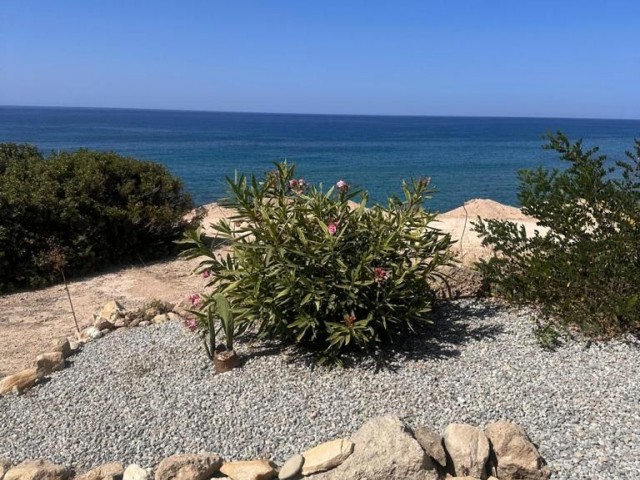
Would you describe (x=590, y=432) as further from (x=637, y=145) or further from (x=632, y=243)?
(x=637, y=145)

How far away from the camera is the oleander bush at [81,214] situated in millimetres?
9469

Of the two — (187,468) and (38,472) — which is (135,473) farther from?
(38,472)

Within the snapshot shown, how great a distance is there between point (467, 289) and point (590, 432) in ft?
8.05

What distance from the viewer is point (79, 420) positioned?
173 inches

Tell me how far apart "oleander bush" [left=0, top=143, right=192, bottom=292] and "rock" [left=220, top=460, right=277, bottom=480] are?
19.6ft

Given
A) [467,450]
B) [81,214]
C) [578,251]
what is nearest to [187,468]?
[467,450]

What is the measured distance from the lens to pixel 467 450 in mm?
3479

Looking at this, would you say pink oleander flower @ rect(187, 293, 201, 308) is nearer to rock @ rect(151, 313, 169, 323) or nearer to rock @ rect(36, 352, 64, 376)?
rock @ rect(151, 313, 169, 323)

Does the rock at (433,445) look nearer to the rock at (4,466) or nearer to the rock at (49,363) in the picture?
the rock at (4,466)

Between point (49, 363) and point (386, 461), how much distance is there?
3286 mm

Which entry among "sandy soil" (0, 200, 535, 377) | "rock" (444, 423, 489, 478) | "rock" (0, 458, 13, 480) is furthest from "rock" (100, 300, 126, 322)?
"rock" (444, 423, 489, 478)

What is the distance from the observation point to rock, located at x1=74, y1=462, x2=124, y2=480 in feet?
11.9

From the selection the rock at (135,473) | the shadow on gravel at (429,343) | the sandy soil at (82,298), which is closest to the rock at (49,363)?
the sandy soil at (82,298)

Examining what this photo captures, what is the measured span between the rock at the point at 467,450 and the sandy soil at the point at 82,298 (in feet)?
9.86
